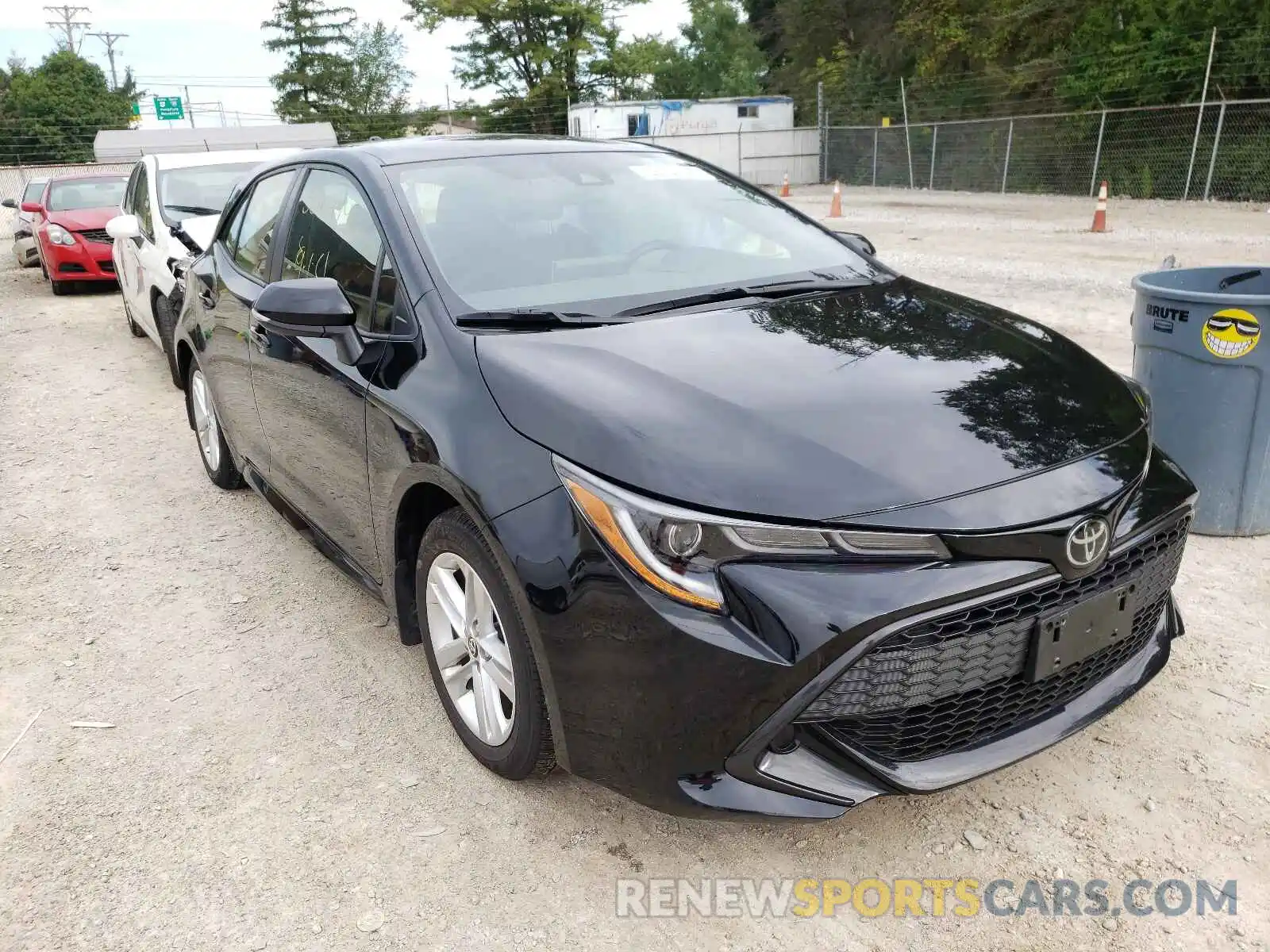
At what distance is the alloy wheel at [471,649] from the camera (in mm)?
2504

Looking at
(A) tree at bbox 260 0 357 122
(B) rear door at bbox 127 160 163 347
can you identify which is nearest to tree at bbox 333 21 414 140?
(A) tree at bbox 260 0 357 122

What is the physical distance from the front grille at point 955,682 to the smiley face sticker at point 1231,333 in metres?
1.90

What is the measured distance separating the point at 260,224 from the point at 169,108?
57.5m

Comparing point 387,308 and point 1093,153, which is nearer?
point 387,308

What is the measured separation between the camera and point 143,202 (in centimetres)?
793

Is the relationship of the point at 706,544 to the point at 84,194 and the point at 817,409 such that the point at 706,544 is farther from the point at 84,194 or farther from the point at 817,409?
the point at 84,194

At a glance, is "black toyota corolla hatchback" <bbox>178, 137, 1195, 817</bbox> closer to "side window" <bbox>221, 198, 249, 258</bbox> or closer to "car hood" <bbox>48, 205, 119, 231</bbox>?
"side window" <bbox>221, 198, 249, 258</bbox>

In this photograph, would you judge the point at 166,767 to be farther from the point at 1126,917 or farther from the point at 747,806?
the point at 1126,917

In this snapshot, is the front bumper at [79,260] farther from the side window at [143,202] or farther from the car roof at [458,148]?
the car roof at [458,148]

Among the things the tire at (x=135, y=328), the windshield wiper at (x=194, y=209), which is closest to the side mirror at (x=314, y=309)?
the windshield wiper at (x=194, y=209)

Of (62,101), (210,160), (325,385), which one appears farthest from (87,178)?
(62,101)

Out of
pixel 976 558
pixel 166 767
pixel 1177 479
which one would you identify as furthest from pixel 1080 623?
pixel 166 767

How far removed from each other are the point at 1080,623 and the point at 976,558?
376mm

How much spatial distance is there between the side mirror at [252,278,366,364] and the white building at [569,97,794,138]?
3248cm
